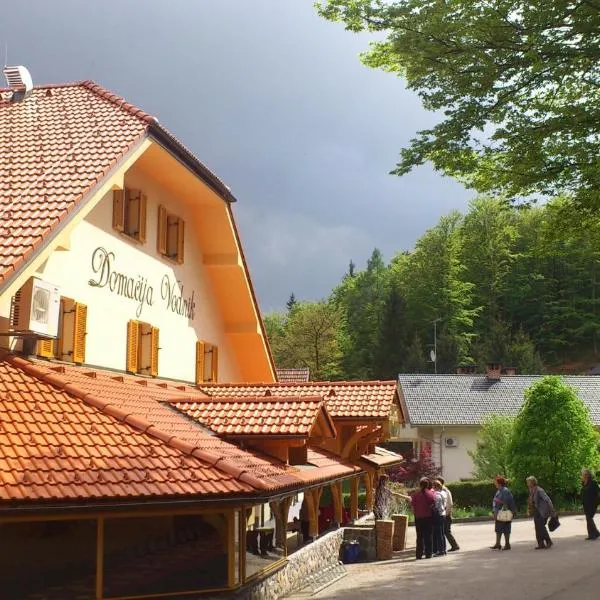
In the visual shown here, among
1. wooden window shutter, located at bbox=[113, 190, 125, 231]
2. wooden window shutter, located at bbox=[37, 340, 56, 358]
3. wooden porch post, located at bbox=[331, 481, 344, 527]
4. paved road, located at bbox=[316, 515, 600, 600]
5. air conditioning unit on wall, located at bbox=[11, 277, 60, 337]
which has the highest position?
wooden window shutter, located at bbox=[113, 190, 125, 231]

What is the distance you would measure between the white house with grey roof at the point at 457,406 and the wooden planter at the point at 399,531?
2541 cm

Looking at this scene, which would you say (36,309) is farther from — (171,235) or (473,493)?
(473,493)

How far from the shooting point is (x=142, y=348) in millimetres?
15547

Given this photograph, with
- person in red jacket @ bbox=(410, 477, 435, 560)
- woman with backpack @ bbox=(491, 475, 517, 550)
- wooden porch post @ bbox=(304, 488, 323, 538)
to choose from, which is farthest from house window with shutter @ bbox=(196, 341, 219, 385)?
woman with backpack @ bbox=(491, 475, 517, 550)

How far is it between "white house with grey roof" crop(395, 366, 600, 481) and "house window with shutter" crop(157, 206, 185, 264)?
97.7 feet

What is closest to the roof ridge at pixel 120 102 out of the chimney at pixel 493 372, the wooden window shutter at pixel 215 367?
the wooden window shutter at pixel 215 367

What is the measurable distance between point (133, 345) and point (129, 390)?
1.84m

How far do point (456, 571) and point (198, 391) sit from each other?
6.61 meters

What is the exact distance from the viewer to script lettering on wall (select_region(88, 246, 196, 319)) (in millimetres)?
13969

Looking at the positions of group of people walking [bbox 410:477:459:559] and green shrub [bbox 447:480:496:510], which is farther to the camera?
green shrub [bbox 447:480:496:510]

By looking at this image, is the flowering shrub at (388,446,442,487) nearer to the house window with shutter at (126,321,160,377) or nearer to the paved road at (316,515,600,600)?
the paved road at (316,515,600,600)

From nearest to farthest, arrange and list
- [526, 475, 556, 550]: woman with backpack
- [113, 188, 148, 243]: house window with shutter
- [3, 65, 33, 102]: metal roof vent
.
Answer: [113, 188, 148, 243]: house window with shutter, [3, 65, 33, 102]: metal roof vent, [526, 475, 556, 550]: woman with backpack

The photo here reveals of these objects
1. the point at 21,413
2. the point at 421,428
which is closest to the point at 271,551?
the point at 21,413

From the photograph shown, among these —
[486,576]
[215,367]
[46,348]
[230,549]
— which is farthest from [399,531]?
[46,348]
